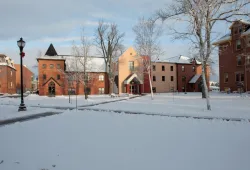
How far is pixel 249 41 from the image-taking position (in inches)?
1197

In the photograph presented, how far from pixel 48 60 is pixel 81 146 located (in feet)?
127

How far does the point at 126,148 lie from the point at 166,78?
41.4m

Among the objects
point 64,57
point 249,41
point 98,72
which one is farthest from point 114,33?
point 249,41

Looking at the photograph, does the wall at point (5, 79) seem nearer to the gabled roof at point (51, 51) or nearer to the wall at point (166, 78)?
the gabled roof at point (51, 51)

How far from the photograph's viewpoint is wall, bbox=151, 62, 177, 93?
4453cm

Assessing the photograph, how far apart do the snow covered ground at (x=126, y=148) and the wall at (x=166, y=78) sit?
36.7 metres

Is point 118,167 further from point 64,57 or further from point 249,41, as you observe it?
point 64,57

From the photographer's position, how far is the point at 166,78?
45.7 meters

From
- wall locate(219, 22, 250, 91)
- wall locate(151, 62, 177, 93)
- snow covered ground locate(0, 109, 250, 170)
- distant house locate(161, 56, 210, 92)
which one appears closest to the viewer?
snow covered ground locate(0, 109, 250, 170)

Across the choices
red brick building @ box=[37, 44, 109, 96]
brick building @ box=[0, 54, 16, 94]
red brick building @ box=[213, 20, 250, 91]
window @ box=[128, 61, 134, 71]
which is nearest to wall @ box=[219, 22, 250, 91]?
red brick building @ box=[213, 20, 250, 91]

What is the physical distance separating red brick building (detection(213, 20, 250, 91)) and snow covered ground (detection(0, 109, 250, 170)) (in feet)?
91.3

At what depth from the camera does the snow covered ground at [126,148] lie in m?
4.55

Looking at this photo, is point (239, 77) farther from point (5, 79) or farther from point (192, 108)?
point (5, 79)

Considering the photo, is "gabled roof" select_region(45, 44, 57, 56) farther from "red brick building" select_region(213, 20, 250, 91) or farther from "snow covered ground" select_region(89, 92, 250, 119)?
"red brick building" select_region(213, 20, 250, 91)
